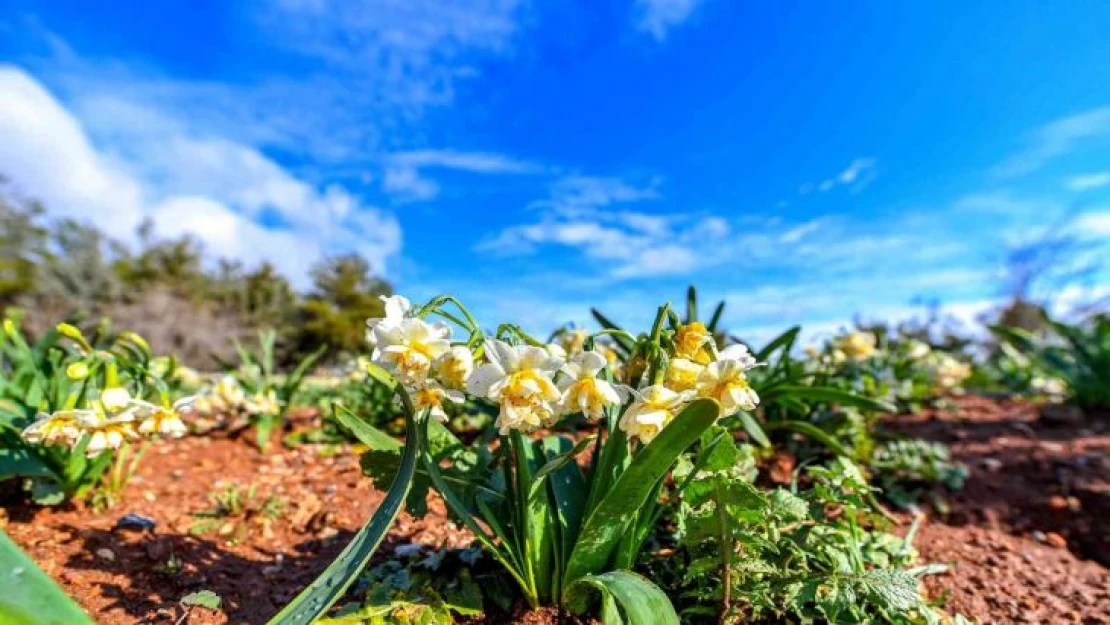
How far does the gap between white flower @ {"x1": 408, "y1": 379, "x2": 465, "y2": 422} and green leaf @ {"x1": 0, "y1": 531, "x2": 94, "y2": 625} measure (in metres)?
0.57

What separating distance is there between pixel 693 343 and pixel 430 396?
1.73 feet

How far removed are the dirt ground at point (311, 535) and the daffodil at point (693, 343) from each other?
26.5 inches

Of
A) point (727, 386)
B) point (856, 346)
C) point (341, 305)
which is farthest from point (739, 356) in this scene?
point (341, 305)

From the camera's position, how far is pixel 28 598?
2.26 ft

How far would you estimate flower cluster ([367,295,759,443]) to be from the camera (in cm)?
102

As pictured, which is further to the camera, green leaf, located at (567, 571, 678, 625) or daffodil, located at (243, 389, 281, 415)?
daffodil, located at (243, 389, 281, 415)

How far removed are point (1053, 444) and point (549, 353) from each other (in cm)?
346

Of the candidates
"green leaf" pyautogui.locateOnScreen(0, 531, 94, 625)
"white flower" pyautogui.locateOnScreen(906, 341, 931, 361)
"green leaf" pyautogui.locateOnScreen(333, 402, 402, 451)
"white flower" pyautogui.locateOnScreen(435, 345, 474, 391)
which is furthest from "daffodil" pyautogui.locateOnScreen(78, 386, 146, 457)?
"white flower" pyautogui.locateOnScreen(906, 341, 931, 361)

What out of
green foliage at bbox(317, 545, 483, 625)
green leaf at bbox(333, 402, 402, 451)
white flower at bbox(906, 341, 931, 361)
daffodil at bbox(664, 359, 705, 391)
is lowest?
green foliage at bbox(317, 545, 483, 625)

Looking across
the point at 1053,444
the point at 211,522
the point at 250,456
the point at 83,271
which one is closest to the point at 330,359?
the point at 83,271

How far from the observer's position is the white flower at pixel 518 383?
1.01 m

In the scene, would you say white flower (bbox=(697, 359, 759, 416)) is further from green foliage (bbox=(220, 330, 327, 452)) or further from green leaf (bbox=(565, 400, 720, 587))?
green foliage (bbox=(220, 330, 327, 452))

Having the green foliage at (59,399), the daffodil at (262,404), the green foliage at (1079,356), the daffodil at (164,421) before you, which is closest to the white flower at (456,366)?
the daffodil at (164,421)

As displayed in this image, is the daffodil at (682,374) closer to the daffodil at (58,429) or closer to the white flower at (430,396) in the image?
the white flower at (430,396)
